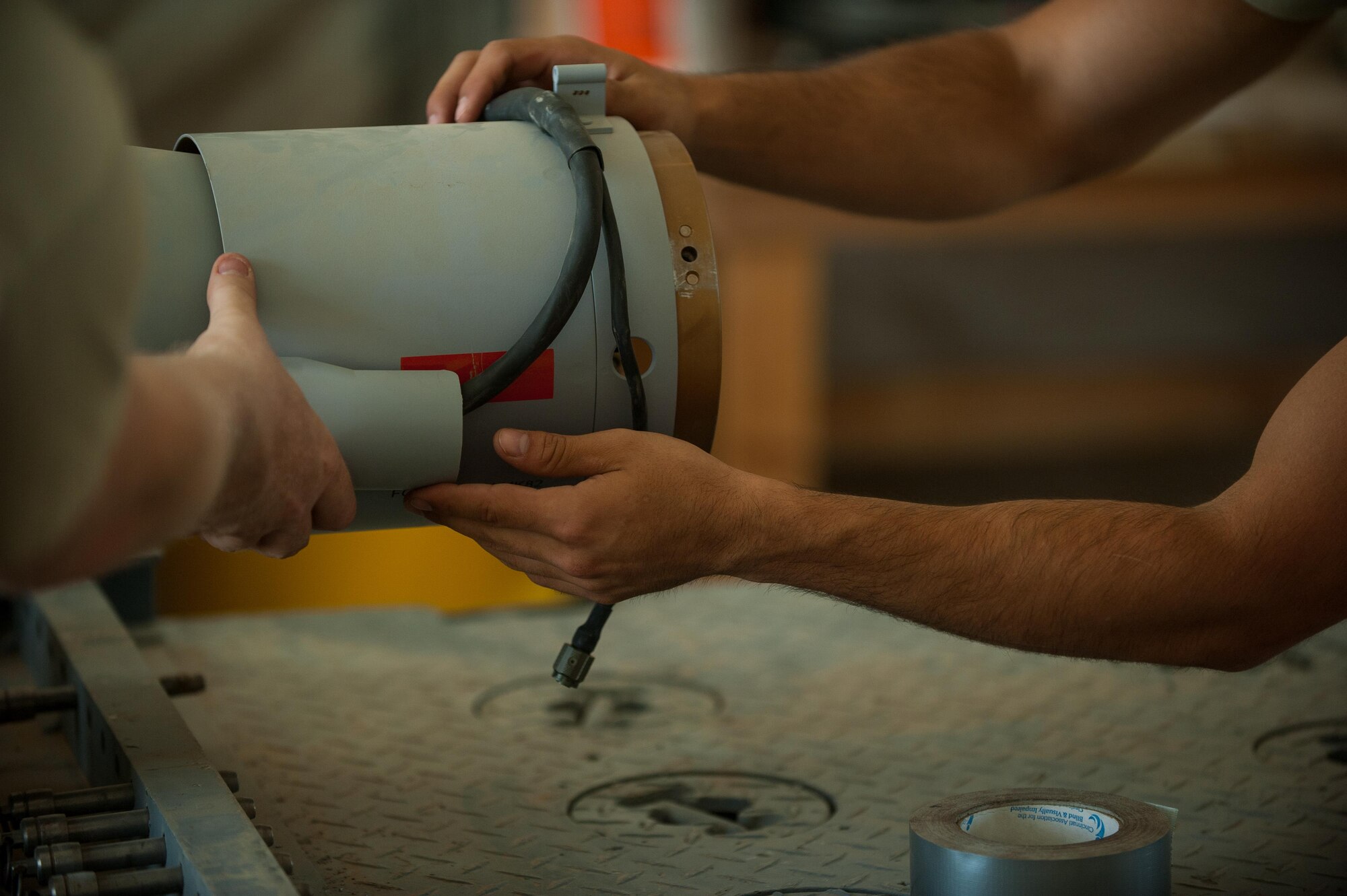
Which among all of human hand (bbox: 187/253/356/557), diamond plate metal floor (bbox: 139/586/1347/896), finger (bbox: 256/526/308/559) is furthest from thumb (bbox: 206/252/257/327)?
diamond plate metal floor (bbox: 139/586/1347/896)

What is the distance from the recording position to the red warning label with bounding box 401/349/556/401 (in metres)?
0.84

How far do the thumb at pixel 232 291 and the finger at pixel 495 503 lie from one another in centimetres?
15

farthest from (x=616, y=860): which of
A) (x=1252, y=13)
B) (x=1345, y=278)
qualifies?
(x=1345, y=278)

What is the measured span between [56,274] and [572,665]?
472mm

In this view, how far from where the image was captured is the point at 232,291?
778 mm

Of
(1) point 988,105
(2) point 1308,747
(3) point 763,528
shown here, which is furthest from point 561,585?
(1) point 988,105

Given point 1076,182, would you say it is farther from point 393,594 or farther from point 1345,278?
point 1345,278

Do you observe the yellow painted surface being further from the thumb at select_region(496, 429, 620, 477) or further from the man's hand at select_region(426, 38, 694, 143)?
the thumb at select_region(496, 429, 620, 477)

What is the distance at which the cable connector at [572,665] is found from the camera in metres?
0.94

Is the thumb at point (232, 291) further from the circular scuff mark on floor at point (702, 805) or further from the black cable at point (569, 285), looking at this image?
the circular scuff mark on floor at point (702, 805)

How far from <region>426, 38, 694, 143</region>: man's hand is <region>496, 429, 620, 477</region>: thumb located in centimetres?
30

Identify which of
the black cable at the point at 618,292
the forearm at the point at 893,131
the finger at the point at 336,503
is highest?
the forearm at the point at 893,131

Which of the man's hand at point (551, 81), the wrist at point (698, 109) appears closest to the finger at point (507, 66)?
the man's hand at point (551, 81)

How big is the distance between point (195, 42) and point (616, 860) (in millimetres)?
2303
